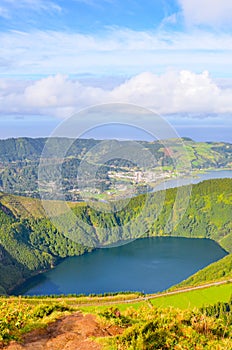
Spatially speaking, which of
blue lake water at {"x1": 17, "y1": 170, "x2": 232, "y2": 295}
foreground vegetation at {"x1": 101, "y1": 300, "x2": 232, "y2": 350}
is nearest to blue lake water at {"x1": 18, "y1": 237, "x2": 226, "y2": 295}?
blue lake water at {"x1": 17, "y1": 170, "x2": 232, "y2": 295}

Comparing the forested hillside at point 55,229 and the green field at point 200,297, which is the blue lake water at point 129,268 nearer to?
the forested hillside at point 55,229

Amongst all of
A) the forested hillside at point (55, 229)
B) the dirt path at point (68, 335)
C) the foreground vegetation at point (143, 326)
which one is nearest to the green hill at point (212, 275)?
the forested hillside at point (55, 229)

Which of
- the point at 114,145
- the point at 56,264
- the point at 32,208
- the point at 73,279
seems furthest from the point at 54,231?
the point at 114,145

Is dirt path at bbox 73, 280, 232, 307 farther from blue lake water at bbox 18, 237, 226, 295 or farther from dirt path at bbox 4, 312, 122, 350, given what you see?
dirt path at bbox 4, 312, 122, 350

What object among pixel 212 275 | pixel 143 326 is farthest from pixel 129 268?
pixel 143 326

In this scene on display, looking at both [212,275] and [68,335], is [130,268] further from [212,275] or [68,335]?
[68,335]

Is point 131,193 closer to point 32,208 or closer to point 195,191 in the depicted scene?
point 32,208
